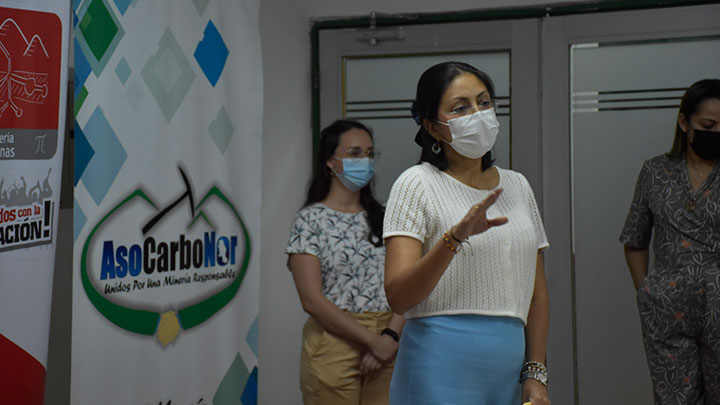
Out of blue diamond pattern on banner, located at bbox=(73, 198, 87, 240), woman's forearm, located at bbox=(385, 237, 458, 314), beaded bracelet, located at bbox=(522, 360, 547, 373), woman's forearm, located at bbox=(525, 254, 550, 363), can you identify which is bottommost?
beaded bracelet, located at bbox=(522, 360, 547, 373)

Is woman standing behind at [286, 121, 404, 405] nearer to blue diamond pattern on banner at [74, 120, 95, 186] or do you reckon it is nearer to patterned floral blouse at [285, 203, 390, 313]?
patterned floral blouse at [285, 203, 390, 313]

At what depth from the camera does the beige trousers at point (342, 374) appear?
2.58 meters

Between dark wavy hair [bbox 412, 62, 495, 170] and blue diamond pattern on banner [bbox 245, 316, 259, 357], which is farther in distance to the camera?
blue diamond pattern on banner [bbox 245, 316, 259, 357]

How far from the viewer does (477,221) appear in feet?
4.67

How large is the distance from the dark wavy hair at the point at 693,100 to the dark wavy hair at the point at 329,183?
3.90ft

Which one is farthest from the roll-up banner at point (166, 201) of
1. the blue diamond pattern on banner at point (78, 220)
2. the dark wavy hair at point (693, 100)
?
the dark wavy hair at point (693, 100)

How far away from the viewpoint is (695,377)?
2855mm

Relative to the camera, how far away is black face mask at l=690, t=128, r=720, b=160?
2865 millimetres

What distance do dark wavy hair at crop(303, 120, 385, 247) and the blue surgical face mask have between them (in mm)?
46

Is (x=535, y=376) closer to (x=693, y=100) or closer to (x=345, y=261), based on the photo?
(x=345, y=261)

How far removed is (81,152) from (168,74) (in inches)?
17.8

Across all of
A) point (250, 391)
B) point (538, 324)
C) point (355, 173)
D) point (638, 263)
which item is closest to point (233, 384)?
point (250, 391)

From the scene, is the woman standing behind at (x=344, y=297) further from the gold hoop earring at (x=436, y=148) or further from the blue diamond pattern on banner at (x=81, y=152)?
the gold hoop earring at (x=436, y=148)

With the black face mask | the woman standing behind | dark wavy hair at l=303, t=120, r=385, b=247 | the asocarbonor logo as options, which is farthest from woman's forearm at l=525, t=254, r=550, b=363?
the black face mask
